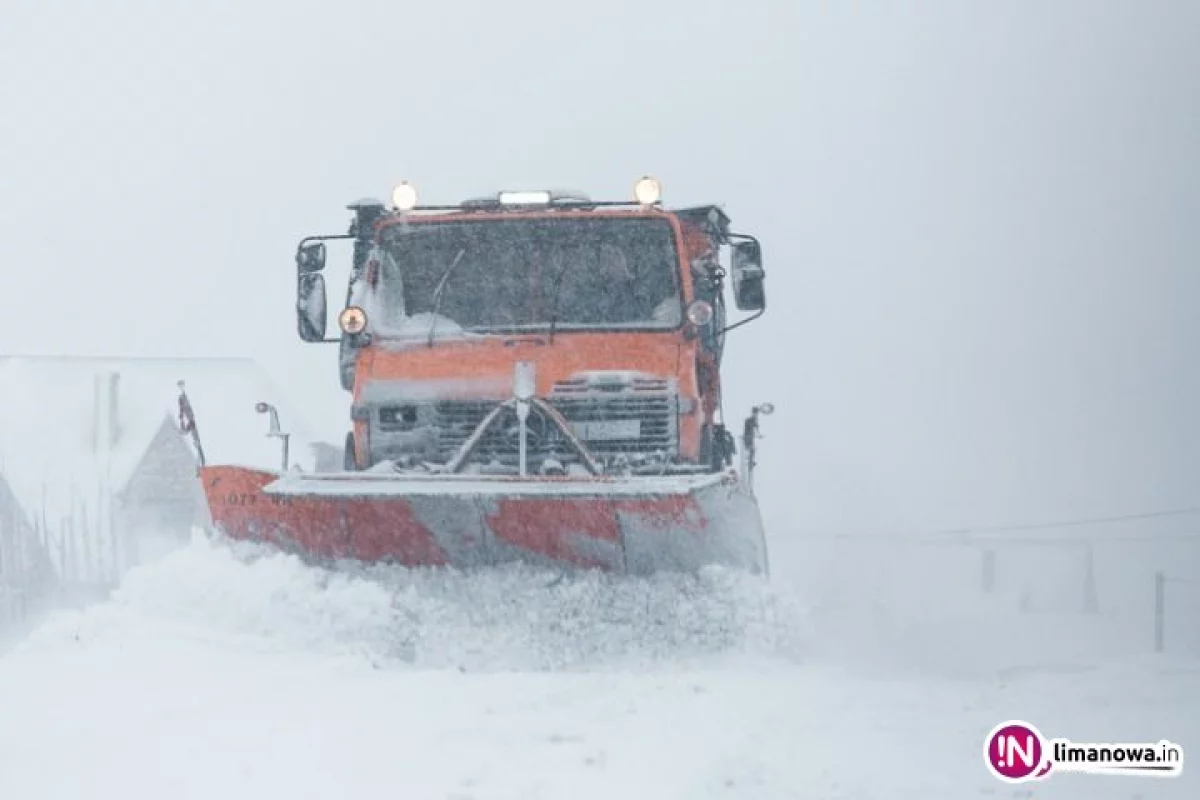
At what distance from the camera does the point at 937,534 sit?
40.4 meters

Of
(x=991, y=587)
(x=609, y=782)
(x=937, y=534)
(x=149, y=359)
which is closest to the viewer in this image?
(x=609, y=782)

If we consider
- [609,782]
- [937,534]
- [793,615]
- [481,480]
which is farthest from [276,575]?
[937,534]

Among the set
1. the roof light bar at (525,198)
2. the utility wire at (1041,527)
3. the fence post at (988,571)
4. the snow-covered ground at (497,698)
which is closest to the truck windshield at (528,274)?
the roof light bar at (525,198)

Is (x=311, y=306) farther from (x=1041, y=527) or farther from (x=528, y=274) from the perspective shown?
(x=1041, y=527)

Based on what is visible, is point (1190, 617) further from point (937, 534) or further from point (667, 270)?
point (667, 270)

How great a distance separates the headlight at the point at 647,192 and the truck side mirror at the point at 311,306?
1.94m

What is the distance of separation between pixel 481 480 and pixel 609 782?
284 cm

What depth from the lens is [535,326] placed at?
A: 9.10 meters

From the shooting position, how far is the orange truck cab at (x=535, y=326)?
8.63 m

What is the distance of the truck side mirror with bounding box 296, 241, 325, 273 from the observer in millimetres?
9328

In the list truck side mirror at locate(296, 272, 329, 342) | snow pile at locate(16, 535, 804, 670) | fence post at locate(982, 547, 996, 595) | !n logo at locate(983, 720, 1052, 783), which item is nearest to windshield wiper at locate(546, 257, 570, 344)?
truck side mirror at locate(296, 272, 329, 342)

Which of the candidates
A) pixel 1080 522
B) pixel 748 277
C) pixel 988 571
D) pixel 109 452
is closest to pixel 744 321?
pixel 748 277

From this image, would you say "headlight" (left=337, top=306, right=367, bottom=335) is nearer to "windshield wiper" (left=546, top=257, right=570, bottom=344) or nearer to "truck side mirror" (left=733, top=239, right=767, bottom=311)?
"windshield wiper" (left=546, top=257, right=570, bottom=344)

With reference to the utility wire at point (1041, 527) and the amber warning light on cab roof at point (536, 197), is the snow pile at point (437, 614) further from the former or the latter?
the utility wire at point (1041, 527)
